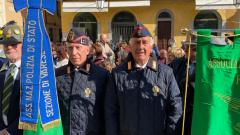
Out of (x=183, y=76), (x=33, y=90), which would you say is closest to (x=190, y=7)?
(x=183, y=76)

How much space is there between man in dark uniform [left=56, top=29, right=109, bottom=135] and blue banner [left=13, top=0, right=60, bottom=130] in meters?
0.23

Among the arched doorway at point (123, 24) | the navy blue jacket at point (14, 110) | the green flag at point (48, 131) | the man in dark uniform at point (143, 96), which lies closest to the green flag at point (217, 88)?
the man in dark uniform at point (143, 96)

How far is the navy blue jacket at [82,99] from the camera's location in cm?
329

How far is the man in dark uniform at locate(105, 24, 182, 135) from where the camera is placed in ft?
10.4

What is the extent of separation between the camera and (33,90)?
10.1 ft

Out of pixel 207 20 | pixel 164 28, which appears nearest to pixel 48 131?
pixel 164 28

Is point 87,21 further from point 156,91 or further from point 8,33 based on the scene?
point 156,91

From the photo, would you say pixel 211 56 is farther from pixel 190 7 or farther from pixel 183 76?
pixel 190 7

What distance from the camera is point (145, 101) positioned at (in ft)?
10.4

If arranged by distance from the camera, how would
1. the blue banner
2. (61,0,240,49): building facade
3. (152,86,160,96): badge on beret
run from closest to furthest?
the blue banner, (152,86,160,96): badge on beret, (61,0,240,49): building facade

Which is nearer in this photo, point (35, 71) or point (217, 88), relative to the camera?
point (217, 88)

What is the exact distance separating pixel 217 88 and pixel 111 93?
97cm

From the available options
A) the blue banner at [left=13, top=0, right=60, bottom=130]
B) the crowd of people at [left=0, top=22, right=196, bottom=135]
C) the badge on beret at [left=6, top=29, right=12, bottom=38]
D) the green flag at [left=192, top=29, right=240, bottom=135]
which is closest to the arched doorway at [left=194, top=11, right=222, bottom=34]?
the crowd of people at [left=0, top=22, right=196, bottom=135]

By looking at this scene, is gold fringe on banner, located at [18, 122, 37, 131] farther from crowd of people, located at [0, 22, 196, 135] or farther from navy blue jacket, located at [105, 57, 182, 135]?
navy blue jacket, located at [105, 57, 182, 135]
